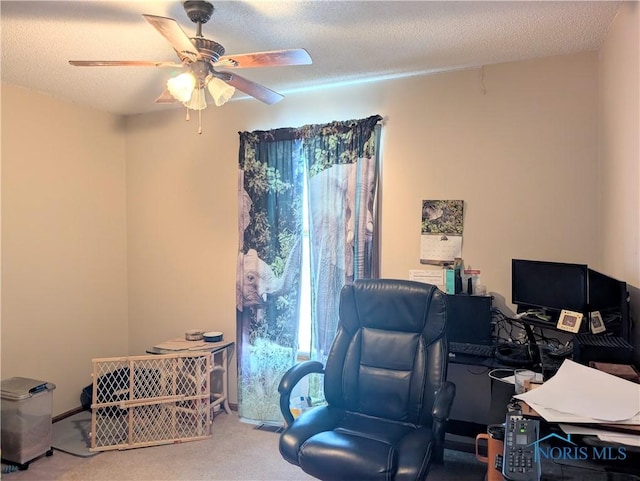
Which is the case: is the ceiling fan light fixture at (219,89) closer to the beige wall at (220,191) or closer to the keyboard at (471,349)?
the beige wall at (220,191)

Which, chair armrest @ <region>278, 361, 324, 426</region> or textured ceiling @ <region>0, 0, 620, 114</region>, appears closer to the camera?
textured ceiling @ <region>0, 0, 620, 114</region>

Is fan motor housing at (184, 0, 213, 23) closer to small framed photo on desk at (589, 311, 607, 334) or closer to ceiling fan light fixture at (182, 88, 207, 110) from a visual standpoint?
ceiling fan light fixture at (182, 88, 207, 110)

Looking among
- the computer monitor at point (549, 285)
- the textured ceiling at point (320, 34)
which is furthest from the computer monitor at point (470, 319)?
the textured ceiling at point (320, 34)

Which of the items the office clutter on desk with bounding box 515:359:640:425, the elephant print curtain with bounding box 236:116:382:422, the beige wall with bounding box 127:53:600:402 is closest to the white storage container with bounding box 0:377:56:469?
the beige wall with bounding box 127:53:600:402

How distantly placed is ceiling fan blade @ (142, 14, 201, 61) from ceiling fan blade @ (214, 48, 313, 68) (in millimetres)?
135

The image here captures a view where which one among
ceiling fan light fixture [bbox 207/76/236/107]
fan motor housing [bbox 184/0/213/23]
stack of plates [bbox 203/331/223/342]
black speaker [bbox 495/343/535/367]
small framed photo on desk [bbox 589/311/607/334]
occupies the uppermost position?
fan motor housing [bbox 184/0/213/23]

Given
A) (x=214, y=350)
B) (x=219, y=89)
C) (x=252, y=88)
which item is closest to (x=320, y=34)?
(x=252, y=88)

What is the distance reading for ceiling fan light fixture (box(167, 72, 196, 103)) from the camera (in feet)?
6.46

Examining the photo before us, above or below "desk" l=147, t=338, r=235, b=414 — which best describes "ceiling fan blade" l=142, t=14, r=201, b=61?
above

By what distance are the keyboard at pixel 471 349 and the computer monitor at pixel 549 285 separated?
32 centimetres

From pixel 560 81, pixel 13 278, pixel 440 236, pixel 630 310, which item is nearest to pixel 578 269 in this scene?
pixel 630 310

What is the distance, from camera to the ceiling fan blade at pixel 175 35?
5.28 feet

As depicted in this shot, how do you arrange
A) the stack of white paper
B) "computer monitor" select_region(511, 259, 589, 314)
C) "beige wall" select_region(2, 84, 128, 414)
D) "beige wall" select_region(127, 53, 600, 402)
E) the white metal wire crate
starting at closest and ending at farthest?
1. the stack of white paper
2. "computer monitor" select_region(511, 259, 589, 314)
3. "beige wall" select_region(127, 53, 600, 402)
4. the white metal wire crate
5. "beige wall" select_region(2, 84, 128, 414)

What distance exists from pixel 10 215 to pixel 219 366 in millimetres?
1797
